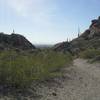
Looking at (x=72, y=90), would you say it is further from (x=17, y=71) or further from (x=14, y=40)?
(x=14, y=40)

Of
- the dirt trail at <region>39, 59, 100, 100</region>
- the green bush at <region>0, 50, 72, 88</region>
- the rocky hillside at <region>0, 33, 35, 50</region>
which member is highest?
the rocky hillside at <region>0, 33, 35, 50</region>

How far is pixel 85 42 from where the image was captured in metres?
61.5

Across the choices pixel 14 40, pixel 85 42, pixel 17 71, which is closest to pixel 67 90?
pixel 17 71

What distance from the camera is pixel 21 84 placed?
10.7 metres

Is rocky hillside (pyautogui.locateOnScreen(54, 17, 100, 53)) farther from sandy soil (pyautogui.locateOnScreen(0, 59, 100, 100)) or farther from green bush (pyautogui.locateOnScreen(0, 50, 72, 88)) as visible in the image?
green bush (pyautogui.locateOnScreen(0, 50, 72, 88))

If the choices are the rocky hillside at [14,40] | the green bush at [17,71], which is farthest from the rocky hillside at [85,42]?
the green bush at [17,71]

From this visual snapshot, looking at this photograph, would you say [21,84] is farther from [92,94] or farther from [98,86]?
[98,86]

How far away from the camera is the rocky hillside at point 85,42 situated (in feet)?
174

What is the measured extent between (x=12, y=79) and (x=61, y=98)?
211cm

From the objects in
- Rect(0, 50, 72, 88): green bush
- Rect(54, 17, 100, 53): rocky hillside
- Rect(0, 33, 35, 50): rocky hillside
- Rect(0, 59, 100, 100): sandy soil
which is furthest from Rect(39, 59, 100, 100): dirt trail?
Rect(54, 17, 100, 53): rocky hillside

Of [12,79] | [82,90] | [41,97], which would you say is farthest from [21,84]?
[82,90]

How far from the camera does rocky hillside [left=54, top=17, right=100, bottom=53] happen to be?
53062 mm

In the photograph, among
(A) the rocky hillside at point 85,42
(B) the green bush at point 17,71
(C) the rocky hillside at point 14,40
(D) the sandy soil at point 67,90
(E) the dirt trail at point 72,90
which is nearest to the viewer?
(D) the sandy soil at point 67,90

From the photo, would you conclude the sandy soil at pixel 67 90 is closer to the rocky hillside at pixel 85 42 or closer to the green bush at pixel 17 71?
the green bush at pixel 17 71
